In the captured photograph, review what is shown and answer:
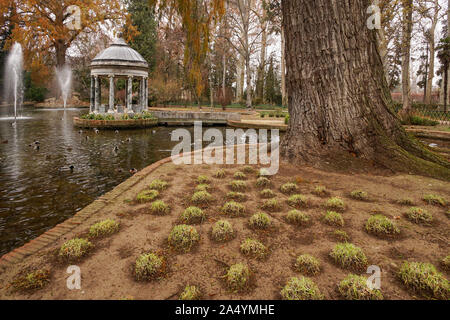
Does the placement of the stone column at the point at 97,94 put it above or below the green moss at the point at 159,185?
above

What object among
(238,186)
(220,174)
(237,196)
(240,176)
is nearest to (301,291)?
(237,196)

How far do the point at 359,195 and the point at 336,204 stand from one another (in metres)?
0.59

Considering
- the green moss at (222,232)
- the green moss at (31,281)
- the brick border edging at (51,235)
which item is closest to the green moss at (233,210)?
the green moss at (222,232)

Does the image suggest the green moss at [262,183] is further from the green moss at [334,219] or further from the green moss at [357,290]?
the green moss at [357,290]

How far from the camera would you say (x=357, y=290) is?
6.47 ft

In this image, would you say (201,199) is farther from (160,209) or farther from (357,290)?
(357,290)

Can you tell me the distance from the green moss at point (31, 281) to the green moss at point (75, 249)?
0.28 metres

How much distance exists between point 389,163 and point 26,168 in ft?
27.2

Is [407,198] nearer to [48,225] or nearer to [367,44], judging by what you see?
[367,44]

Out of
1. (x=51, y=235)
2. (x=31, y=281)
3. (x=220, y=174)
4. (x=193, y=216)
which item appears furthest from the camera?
(x=220, y=174)

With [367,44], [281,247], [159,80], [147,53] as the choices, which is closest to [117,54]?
[159,80]

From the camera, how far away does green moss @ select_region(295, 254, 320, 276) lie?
7.53 ft

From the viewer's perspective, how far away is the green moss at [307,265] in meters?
2.29

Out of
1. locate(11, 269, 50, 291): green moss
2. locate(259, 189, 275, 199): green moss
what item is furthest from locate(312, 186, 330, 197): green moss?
locate(11, 269, 50, 291): green moss
